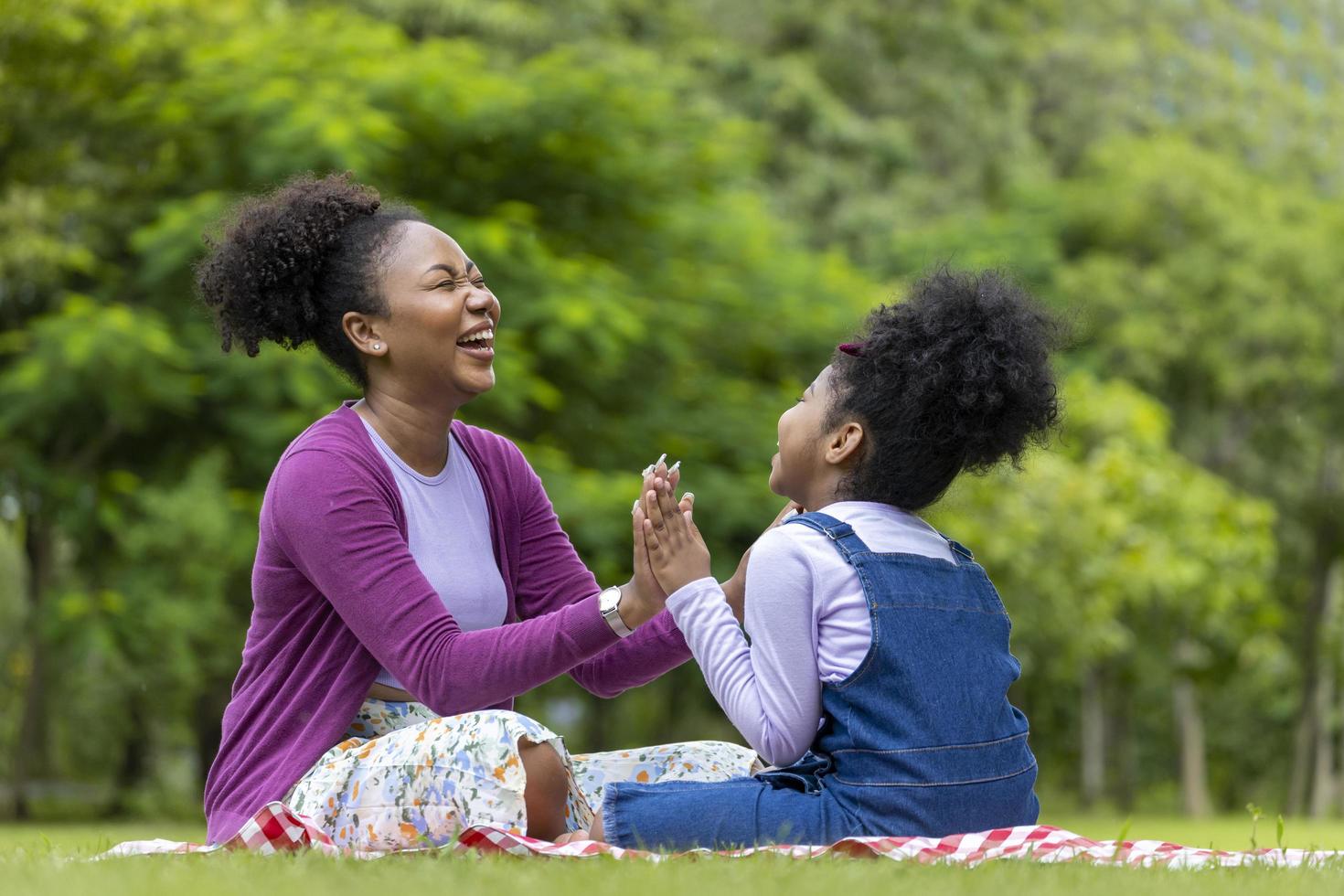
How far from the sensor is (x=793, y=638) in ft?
11.1

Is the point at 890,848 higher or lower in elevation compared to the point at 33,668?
higher

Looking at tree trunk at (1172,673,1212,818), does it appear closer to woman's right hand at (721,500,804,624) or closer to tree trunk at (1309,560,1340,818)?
tree trunk at (1309,560,1340,818)

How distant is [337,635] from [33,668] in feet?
39.4

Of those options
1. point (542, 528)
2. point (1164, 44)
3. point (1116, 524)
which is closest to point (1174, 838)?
point (1116, 524)

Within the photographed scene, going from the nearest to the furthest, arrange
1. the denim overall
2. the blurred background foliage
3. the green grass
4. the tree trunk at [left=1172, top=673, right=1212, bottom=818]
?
the green grass
the denim overall
the blurred background foliage
the tree trunk at [left=1172, top=673, right=1212, bottom=818]

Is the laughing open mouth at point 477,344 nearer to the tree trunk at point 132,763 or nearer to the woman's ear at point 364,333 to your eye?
the woman's ear at point 364,333

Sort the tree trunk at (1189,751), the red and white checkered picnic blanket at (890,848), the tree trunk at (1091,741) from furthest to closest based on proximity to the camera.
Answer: the tree trunk at (1189,751)
the tree trunk at (1091,741)
the red and white checkered picnic blanket at (890,848)

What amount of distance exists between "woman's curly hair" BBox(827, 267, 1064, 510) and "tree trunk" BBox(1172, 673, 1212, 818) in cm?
2096

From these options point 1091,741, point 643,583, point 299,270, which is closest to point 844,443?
point 643,583

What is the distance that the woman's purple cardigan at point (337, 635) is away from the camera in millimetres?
3584

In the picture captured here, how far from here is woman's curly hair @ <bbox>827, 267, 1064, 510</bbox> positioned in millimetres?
3561

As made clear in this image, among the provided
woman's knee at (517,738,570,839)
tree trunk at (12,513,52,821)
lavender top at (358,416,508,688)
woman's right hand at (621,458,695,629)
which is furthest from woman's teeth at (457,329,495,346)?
tree trunk at (12,513,52,821)

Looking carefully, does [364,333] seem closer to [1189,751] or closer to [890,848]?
[890,848]

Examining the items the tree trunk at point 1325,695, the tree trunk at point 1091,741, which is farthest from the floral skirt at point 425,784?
the tree trunk at point 1325,695
